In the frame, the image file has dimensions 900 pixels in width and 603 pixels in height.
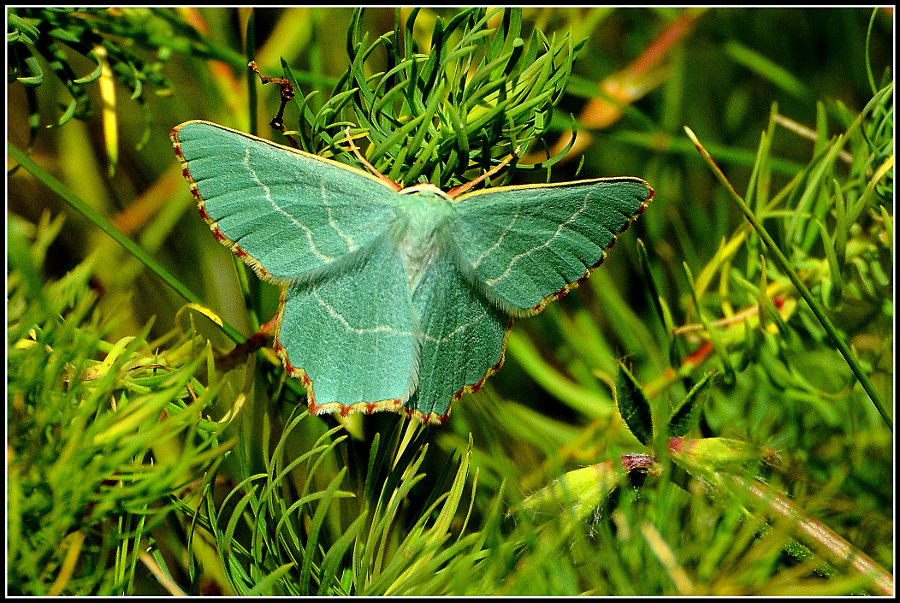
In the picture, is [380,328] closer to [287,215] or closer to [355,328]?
[355,328]

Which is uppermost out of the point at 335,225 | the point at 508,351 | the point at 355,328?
the point at 335,225

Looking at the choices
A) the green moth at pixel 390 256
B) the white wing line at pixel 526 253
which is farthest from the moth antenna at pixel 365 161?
the white wing line at pixel 526 253

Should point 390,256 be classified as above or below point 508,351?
above

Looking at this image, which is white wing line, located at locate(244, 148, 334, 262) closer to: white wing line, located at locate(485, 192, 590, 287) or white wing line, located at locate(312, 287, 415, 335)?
white wing line, located at locate(312, 287, 415, 335)

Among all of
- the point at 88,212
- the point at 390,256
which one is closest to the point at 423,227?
the point at 390,256

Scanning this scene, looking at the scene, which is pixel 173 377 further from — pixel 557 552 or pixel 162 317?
pixel 162 317

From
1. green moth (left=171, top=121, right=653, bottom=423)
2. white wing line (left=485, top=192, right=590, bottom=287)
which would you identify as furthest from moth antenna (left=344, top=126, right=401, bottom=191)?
white wing line (left=485, top=192, right=590, bottom=287)

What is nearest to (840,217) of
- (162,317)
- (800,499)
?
(800,499)

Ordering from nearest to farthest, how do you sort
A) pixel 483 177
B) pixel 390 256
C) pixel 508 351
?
pixel 483 177 → pixel 390 256 → pixel 508 351
